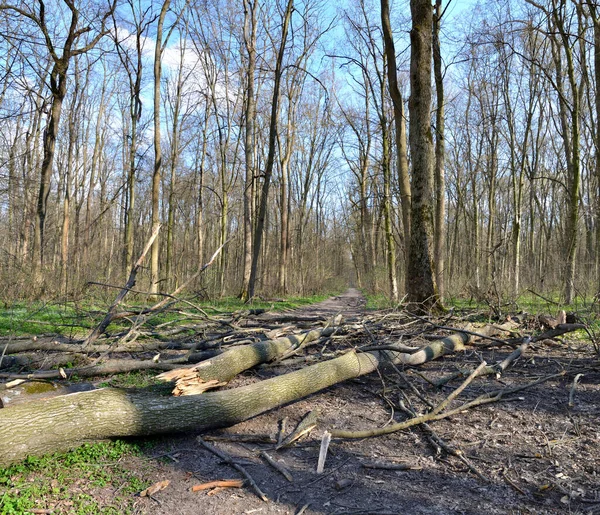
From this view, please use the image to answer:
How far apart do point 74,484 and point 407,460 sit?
7.69ft

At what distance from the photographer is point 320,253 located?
42.2 meters

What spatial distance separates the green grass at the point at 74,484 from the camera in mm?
2379

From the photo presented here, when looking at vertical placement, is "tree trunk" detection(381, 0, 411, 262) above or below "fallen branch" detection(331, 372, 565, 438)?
above

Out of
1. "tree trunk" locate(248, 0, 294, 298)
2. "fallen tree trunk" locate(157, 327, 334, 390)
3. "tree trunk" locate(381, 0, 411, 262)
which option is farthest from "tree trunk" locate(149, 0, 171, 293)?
"fallen tree trunk" locate(157, 327, 334, 390)

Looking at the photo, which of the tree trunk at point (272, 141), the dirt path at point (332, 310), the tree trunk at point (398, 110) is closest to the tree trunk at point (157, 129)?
the tree trunk at point (272, 141)

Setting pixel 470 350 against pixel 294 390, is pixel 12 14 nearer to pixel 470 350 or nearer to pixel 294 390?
pixel 294 390

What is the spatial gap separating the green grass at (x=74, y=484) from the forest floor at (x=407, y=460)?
5 centimetres

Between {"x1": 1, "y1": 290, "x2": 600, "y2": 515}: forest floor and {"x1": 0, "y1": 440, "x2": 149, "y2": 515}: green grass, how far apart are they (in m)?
0.05

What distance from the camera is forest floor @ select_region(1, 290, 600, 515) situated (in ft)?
8.39

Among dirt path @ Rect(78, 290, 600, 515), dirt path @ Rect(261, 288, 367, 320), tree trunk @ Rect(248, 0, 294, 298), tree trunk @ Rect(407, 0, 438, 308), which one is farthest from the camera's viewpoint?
tree trunk @ Rect(248, 0, 294, 298)

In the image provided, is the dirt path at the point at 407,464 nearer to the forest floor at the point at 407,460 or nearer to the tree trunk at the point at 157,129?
the forest floor at the point at 407,460

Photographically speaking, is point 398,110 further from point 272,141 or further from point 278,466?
point 278,466

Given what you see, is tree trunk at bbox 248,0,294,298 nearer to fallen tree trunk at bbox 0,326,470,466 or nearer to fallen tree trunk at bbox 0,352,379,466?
fallen tree trunk at bbox 0,326,470,466

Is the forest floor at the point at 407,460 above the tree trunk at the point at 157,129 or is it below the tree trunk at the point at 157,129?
below
